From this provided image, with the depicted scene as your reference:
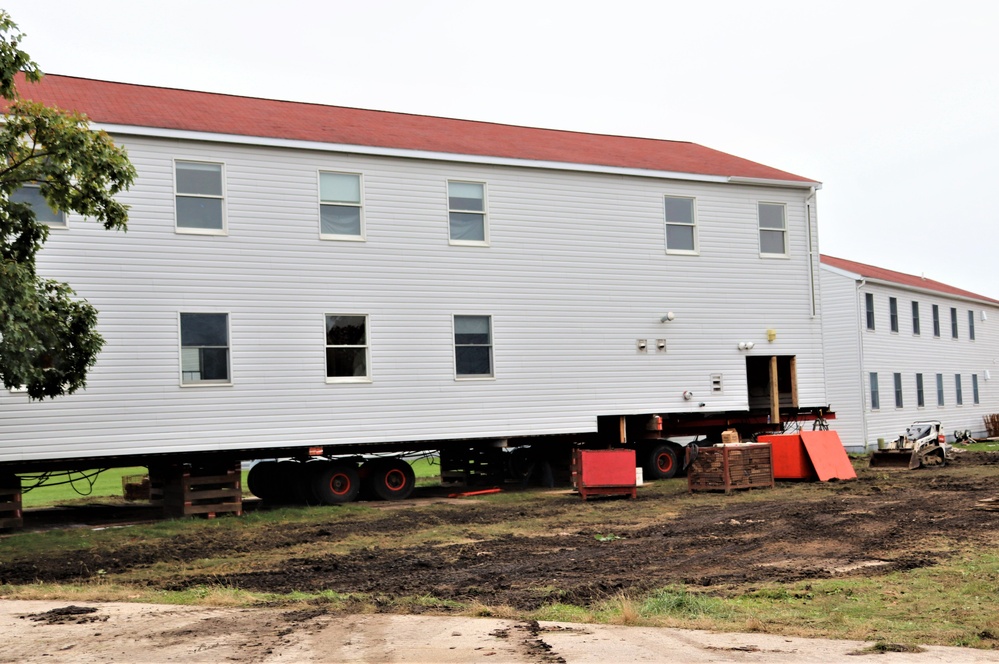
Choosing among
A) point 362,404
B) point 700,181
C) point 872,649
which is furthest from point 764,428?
point 872,649

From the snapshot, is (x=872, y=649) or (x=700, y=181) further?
(x=700, y=181)

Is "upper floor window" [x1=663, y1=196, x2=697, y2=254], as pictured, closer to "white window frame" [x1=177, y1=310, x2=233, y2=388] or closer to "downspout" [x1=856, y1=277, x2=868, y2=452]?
"white window frame" [x1=177, y1=310, x2=233, y2=388]

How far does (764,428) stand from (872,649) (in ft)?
64.4

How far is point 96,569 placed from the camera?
13703 millimetres

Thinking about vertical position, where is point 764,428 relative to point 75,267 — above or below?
below

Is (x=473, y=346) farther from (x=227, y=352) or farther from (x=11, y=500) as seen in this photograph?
(x=11, y=500)

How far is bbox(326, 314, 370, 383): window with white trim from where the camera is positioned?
69.2 ft

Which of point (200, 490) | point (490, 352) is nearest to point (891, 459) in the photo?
point (490, 352)

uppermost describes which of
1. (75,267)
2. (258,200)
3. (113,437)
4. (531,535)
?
(258,200)

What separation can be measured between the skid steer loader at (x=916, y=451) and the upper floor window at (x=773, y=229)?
631 cm

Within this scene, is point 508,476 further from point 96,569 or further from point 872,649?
point 872,649

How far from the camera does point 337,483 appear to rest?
70.7 feet

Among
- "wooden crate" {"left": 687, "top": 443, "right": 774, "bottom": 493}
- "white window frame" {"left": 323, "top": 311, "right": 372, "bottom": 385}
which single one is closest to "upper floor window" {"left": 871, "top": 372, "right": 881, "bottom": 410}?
"wooden crate" {"left": 687, "top": 443, "right": 774, "bottom": 493}

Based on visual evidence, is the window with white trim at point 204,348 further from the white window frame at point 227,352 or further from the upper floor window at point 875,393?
the upper floor window at point 875,393
